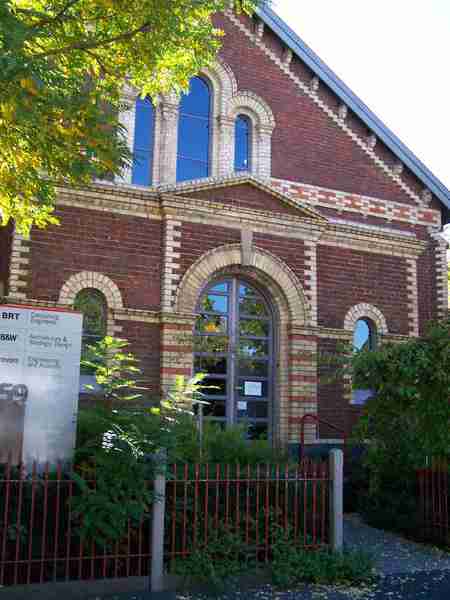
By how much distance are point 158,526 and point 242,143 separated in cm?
927

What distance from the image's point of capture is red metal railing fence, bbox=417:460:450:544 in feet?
31.7

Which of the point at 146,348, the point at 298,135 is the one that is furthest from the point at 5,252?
the point at 298,135

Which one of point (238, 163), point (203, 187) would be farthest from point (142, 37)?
point (238, 163)

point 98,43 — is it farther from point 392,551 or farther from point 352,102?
point 352,102

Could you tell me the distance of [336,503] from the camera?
831cm

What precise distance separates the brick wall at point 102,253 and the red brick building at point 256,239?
25mm

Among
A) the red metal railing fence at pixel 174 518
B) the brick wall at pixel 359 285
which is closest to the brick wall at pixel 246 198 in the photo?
the brick wall at pixel 359 285

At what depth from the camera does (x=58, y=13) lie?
866 centimetres

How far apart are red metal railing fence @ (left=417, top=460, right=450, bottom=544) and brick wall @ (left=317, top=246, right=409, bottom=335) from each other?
175 inches

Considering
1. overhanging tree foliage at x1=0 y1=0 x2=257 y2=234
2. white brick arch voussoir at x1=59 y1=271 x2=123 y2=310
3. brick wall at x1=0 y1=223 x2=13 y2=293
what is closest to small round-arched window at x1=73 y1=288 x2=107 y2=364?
white brick arch voussoir at x1=59 y1=271 x2=123 y2=310

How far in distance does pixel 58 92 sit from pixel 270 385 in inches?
285

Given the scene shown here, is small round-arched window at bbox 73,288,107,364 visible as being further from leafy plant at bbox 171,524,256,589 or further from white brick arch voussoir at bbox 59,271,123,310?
leafy plant at bbox 171,524,256,589

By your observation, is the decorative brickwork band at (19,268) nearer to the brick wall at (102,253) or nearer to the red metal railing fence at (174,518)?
the brick wall at (102,253)

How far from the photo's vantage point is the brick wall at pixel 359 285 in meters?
14.1
